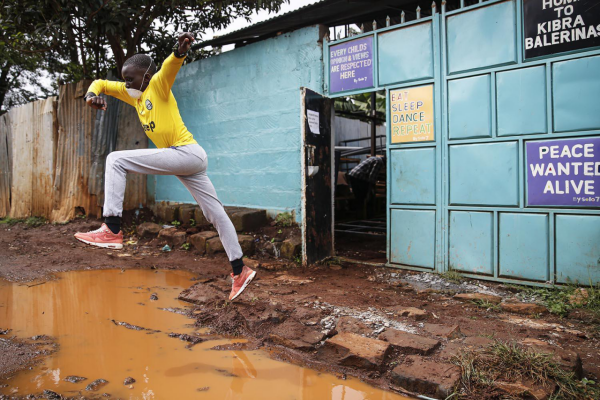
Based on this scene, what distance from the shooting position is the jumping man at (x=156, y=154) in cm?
295

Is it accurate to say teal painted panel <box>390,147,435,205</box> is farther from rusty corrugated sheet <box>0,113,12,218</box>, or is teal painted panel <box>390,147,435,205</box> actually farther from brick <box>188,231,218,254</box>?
rusty corrugated sheet <box>0,113,12,218</box>

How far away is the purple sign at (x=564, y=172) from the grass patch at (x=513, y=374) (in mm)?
2152

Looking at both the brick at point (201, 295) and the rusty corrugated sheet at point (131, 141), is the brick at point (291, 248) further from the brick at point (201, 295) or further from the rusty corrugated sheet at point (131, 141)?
the rusty corrugated sheet at point (131, 141)

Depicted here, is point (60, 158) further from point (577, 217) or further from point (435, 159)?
point (577, 217)

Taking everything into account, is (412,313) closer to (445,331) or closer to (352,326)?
(445,331)

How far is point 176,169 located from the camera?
3174 mm

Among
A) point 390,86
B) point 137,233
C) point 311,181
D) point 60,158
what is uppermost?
point 390,86

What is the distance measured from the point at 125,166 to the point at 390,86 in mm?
3373

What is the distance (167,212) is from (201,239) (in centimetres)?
174

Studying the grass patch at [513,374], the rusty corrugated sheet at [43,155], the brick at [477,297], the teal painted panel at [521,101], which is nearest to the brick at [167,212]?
the rusty corrugated sheet at [43,155]

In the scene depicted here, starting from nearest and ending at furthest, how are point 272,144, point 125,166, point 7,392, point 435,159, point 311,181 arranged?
1. point 7,392
2. point 125,166
3. point 435,159
4. point 311,181
5. point 272,144

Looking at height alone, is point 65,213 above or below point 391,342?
above

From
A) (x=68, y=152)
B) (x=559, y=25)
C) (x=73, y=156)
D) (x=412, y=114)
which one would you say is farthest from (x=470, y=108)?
(x=68, y=152)

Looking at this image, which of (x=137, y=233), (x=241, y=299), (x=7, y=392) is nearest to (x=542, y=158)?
(x=241, y=299)
